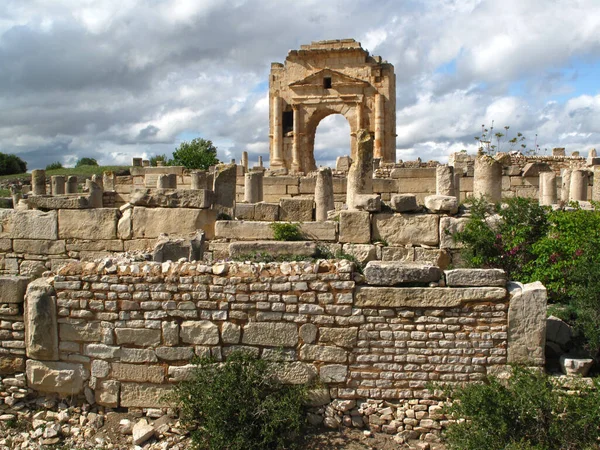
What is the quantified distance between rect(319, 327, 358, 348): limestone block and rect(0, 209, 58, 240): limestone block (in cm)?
654

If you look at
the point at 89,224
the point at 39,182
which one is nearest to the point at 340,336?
the point at 89,224

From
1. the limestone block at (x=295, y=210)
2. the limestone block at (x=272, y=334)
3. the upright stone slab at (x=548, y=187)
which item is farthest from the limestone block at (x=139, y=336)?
the upright stone slab at (x=548, y=187)

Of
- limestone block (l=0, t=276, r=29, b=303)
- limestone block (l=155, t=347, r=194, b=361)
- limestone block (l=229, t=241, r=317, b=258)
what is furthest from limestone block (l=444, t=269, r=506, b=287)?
limestone block (l=0, t=276, r=29, b=303)

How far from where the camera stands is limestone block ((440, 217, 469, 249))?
8.62 meters

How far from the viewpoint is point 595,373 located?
555 cm

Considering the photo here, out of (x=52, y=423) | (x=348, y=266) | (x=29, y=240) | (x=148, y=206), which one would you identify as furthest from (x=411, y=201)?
(x=29, y=240)

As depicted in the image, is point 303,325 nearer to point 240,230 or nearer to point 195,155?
point 240,230

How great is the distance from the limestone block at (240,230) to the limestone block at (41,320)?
4.33 m

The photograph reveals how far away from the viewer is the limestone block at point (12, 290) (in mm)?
5868

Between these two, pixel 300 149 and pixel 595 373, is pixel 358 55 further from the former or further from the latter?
pixel 595 373

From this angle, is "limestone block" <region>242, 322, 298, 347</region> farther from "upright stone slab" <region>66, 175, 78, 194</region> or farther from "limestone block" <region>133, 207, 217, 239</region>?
"upright stone slab" <region>66, 175, 78, 194</region>

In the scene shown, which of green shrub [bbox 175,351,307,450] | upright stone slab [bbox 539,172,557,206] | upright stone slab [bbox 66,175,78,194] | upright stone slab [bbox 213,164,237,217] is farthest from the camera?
upright stone slab [bbox 66,175,78,194]

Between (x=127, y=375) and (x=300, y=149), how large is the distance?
1032 inches

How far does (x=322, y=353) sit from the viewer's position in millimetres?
5508
